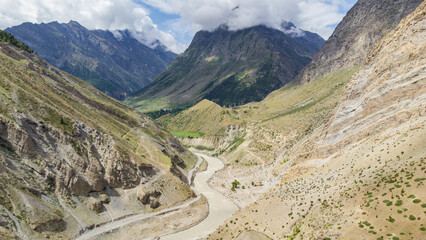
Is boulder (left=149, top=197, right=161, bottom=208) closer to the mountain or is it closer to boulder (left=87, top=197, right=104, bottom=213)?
boulder (left=87, top=197, right=104, bottom=213)

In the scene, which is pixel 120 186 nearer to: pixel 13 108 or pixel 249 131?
pixel 13 108

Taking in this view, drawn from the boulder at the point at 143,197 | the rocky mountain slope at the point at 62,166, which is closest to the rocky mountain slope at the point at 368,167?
the boulder at the point at 143,197

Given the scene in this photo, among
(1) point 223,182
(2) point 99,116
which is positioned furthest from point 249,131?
(2) point 99,116

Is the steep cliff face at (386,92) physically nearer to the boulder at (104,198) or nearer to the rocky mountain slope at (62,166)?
the rocky mountain slope at (62,166)

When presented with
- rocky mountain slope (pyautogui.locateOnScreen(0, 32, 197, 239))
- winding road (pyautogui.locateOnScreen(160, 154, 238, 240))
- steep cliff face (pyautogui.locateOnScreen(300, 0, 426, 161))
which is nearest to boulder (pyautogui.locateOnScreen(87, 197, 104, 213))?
rocky mountain slope (pyautogui.locateOnScreen(0, 32, 197, 239))

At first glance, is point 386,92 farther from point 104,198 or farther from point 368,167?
point 104,198

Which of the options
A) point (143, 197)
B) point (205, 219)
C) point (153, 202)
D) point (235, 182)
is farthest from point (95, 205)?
point (235, 182)
